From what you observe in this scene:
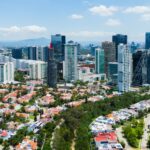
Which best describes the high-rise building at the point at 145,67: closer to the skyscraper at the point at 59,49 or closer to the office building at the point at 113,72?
the office building at the point at 113,72

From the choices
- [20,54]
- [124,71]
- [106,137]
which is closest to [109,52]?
[124,71]

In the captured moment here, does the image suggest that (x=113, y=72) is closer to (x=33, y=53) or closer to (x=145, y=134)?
(x=145, y=134)

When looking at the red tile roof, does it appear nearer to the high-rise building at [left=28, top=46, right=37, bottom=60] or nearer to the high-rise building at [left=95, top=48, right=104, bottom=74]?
the high-rise building at [left=95, top=48, right=104, bottom=74]

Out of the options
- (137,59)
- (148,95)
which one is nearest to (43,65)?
(137,59)

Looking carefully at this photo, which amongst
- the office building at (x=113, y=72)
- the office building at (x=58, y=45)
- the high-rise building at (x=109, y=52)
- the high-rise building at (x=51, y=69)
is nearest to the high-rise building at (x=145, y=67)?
the office building at (x=113, y=72)

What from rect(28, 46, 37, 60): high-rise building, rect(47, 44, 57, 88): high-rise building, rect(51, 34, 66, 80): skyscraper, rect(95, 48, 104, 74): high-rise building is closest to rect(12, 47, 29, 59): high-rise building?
rect(28, 46, 37, 60): high-rise building

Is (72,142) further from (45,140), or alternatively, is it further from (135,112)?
(135,112)
